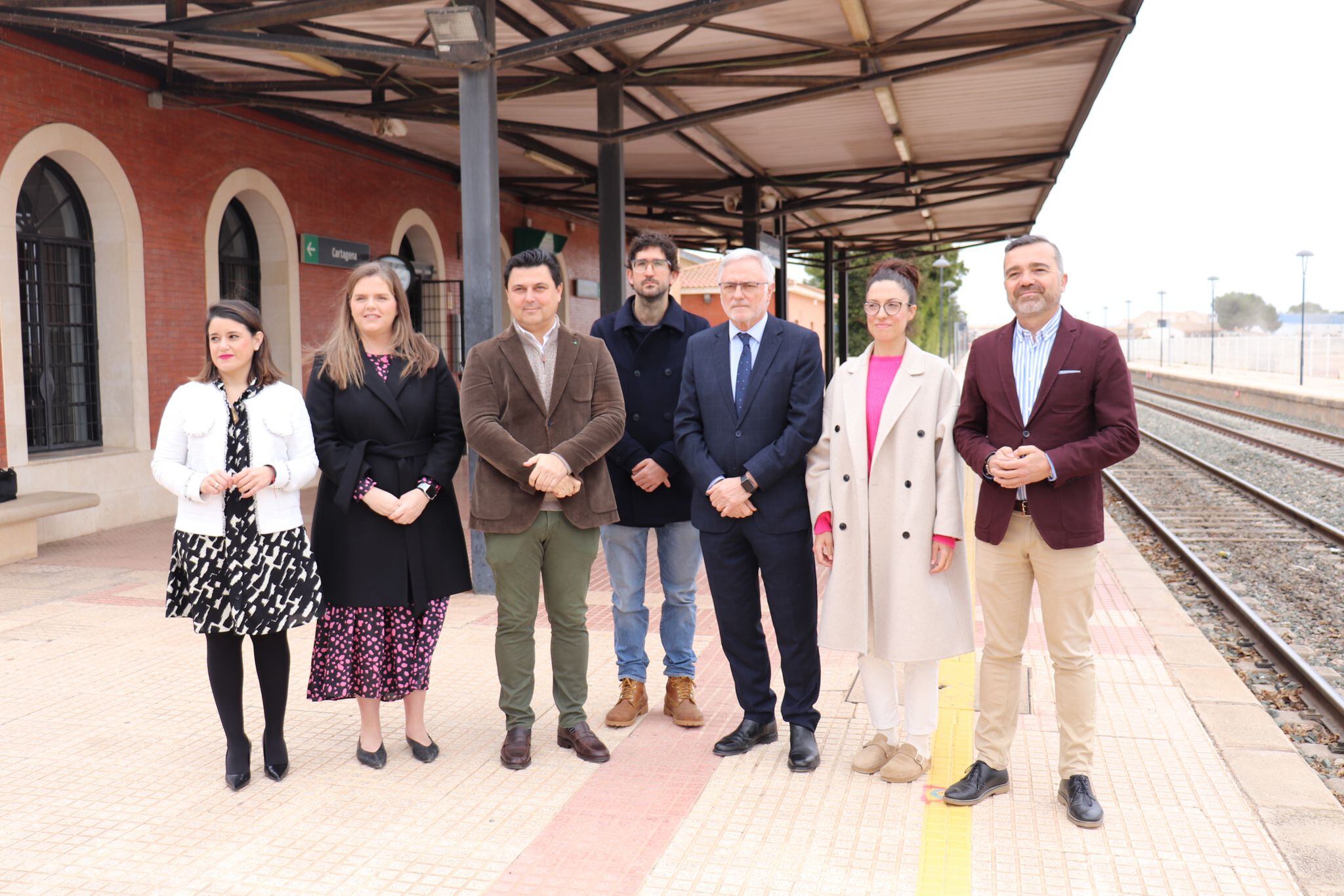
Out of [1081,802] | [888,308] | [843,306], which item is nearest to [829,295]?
[843,306]

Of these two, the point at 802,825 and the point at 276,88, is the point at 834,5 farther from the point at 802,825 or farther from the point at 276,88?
the point at 802,825

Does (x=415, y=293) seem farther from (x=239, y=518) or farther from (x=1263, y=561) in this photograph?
(x=239, y=518)

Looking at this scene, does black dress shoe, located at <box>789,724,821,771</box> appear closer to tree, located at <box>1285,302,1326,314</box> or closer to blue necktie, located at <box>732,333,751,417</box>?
blue necktie, located at <box>732,333,751,417</box>

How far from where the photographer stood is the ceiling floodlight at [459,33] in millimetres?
6566

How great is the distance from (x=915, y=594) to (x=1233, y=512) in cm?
1041

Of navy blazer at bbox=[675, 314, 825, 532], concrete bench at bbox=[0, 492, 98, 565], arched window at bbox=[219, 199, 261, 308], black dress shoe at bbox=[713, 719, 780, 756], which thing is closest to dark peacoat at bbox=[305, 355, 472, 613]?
navy blazer at bbox=[675, 314, 825, 532]

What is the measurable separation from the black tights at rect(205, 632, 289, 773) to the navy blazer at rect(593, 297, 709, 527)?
57.7 inches

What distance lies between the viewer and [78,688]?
521 cm

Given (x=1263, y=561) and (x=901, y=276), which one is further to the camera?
(x=1263, y=561)

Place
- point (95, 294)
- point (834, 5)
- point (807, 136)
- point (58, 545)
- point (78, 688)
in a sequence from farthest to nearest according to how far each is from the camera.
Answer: point (807, 136) < point (95, 294) < point (58, 545) < point (834, 5) < point (78, 688)

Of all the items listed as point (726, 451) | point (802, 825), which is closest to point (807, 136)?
point (726, 451)

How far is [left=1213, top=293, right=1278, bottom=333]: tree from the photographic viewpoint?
154m

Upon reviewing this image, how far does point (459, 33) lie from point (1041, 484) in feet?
15.5

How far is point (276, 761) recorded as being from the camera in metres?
4.09
